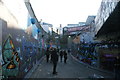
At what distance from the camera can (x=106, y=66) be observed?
10.8 meters

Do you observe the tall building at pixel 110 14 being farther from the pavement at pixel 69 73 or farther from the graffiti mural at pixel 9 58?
the graffiti mural at pixel 9 58

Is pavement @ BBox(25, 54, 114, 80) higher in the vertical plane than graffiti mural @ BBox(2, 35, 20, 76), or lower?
lower

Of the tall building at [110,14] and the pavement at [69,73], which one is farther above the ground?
the tall building at [110,14]

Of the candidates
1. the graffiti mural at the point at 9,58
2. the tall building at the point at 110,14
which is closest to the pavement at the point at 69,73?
the graffiti mural at the point at 9,58

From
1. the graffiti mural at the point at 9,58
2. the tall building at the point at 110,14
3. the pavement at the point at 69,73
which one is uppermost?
the tall building at the point at 110,14

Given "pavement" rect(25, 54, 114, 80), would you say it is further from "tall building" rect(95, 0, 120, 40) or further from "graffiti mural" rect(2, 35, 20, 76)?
"tall building" rect(95, 0, 120, 40)

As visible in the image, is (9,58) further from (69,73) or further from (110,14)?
(110,14)

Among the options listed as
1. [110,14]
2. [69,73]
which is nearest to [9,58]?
[69,73]

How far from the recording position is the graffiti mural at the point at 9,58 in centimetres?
402

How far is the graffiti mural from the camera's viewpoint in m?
4.02

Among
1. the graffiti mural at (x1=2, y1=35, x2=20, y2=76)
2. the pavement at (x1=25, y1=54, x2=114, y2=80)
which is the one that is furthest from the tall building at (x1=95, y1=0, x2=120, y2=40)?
the graffiti mural at (x1=2, y1=35, x2=20, y2=76)

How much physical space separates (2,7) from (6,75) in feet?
7.08

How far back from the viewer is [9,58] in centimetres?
440

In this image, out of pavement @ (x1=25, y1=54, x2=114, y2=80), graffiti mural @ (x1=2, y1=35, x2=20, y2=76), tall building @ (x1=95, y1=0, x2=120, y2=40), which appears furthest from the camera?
pavement @ (x1=25, y1=54, x2=114, y2=80)
